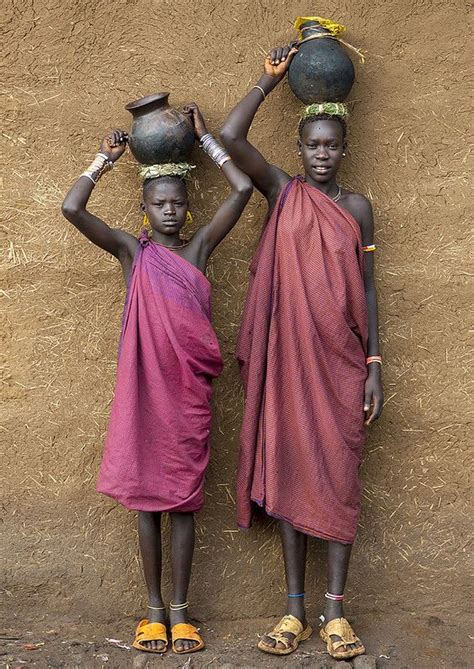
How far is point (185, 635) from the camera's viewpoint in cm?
437

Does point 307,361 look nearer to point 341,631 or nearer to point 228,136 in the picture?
point 228,136

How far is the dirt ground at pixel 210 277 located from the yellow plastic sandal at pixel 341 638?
339 mm

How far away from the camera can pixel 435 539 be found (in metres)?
4.77

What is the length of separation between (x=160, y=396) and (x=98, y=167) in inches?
41.3

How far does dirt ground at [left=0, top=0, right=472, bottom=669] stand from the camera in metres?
4.66

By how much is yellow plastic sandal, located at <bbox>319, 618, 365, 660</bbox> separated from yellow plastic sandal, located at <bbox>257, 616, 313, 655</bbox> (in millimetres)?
127

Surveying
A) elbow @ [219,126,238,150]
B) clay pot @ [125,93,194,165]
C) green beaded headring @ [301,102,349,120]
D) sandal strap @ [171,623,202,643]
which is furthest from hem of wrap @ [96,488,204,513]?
green beaded headring @ [301,102,349,120]

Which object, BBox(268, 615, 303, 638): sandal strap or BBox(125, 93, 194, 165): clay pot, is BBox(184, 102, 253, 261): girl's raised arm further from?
BBox(268, 615, 303, 638): sandal strap

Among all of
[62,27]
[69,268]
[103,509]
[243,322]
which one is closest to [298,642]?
[103,509]

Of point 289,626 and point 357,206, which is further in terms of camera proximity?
point 357,206

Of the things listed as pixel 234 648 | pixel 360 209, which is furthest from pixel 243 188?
pixel 234 648

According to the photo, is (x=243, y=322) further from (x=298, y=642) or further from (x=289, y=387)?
(x=298, y=642)

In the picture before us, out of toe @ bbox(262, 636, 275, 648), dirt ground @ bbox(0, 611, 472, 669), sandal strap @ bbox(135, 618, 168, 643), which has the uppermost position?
sandal strap @ bbox(135, 618, 168, 643)

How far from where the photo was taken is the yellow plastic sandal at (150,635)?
4.38 m
